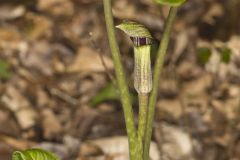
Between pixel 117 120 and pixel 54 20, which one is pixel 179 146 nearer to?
pixel 117 120

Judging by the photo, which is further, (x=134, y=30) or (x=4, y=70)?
(x=4, y=70)

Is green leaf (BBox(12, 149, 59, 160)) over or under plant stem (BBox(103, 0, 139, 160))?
under

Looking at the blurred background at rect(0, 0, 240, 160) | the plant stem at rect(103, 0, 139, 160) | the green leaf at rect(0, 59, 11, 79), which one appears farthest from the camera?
the green leaf at rect(0, 59, 11, 79)

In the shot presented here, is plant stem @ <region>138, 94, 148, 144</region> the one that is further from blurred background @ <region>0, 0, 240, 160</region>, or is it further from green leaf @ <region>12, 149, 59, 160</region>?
blurred background @ <region>0, 0, 240, 160</region>

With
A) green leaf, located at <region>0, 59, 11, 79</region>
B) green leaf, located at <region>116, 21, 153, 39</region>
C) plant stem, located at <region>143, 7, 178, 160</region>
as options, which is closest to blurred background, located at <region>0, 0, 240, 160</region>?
green leaf, located at <region>0, 59, 11, 79</region>

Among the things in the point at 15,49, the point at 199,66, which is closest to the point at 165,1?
the point at 199,66

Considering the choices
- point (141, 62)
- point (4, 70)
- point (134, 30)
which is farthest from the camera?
point (4, 70)

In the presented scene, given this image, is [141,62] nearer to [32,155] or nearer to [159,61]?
[159,61]

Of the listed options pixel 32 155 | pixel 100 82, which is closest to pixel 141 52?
pixel 32 155

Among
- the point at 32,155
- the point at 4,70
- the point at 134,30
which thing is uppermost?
the point at 134,30
